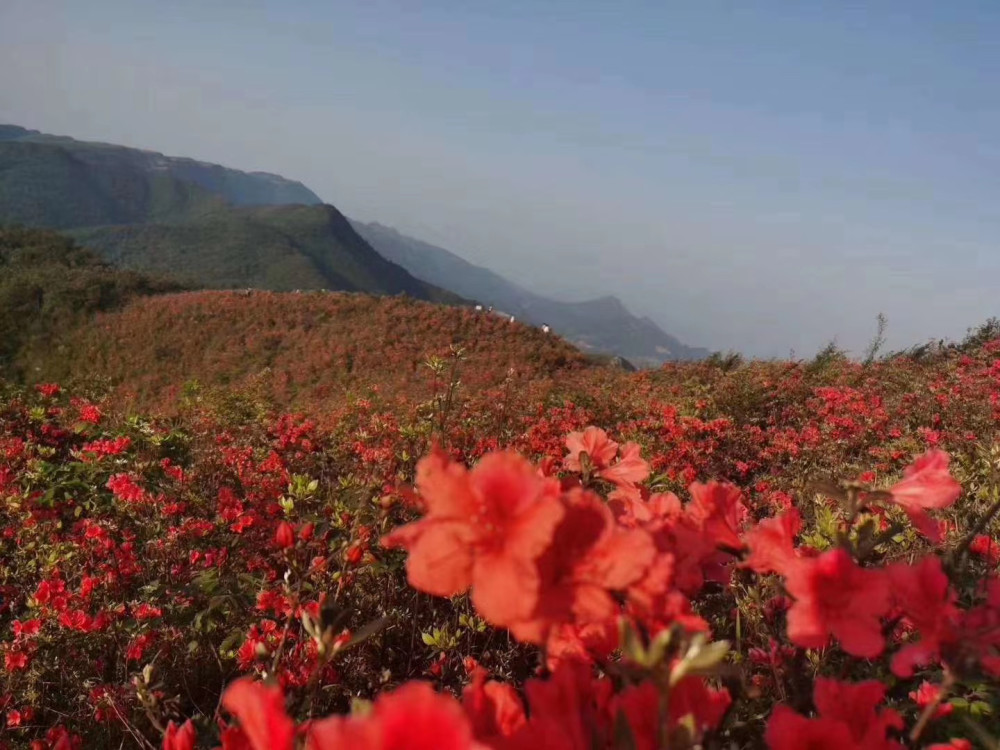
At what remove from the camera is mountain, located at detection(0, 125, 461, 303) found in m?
87.6

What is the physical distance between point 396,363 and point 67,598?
15.1 metres

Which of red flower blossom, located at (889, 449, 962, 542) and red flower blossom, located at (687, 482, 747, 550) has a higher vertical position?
red flower blossom, located at (889, 449, 962, 542)

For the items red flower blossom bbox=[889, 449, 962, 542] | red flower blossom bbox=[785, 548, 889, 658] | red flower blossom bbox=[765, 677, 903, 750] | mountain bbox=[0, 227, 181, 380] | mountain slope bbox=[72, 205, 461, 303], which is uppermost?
mountain slope bbox=[72, 205, 461, 303]

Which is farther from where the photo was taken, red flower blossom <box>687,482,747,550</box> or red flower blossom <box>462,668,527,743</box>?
red flower blossom <box>687,482,747,550</box>

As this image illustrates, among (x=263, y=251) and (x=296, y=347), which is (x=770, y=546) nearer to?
(x=296, y=347)

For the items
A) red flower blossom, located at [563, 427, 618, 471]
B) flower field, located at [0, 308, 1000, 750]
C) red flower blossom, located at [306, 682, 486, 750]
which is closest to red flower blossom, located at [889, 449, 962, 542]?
flower field, located at [0, 308, 1000, 750]

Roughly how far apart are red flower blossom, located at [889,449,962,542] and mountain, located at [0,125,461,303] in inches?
2604

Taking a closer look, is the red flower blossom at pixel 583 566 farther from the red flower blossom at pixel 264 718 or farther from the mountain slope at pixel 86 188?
the mountain slope at pixel 86 188

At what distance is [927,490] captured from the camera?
1.18 metres

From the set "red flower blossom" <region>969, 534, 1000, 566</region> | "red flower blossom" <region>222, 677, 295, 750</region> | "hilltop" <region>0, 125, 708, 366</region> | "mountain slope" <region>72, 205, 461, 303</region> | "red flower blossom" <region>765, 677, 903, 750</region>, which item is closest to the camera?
"red flower blossom" <region>222, 677, 295, 750</region>

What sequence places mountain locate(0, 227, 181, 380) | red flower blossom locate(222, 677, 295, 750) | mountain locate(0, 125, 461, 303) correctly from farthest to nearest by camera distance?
mountain locate(0, 125, 461, 303) → mountain locate(0, 227, 181, 380) → red flower blossom locate(222, 677, 295, 750)

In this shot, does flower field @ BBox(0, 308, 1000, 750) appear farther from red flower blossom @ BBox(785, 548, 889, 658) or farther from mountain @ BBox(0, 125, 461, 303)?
mountain @ BBox(0, 125, 461, 303)

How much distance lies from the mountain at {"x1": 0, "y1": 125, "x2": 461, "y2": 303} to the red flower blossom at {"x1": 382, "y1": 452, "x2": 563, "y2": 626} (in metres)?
66.1

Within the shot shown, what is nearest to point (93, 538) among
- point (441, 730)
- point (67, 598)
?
point (67, 598)
